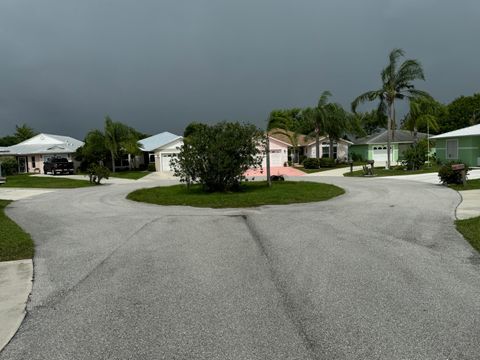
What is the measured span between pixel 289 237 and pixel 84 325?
190 inches

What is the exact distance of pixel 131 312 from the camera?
4457mm

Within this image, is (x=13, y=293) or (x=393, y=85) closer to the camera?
(x=13, y=293)

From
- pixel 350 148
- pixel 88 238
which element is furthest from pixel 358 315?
pixel 350 148

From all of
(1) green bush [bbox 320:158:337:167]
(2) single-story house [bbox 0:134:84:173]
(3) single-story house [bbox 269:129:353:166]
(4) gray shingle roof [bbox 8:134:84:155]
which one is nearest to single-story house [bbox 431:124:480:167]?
(1) green bush [bbox 320:158:337:167]

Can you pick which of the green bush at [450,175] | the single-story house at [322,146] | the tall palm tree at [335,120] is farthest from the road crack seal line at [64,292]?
the single-story house at [322,146]

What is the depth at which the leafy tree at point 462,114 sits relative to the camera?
5788cm

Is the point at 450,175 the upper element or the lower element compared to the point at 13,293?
upper

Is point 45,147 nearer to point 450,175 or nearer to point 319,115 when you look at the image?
point 319,115

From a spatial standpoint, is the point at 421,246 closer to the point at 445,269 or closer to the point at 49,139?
the point at 445,269

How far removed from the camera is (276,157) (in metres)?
Answer: 45.7

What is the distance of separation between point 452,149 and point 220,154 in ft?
79.1

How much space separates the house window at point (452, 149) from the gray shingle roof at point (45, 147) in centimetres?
3905

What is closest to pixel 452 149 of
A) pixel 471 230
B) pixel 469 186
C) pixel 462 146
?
pixel 462 146

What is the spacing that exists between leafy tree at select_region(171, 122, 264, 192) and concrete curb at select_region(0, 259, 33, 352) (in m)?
10.8
